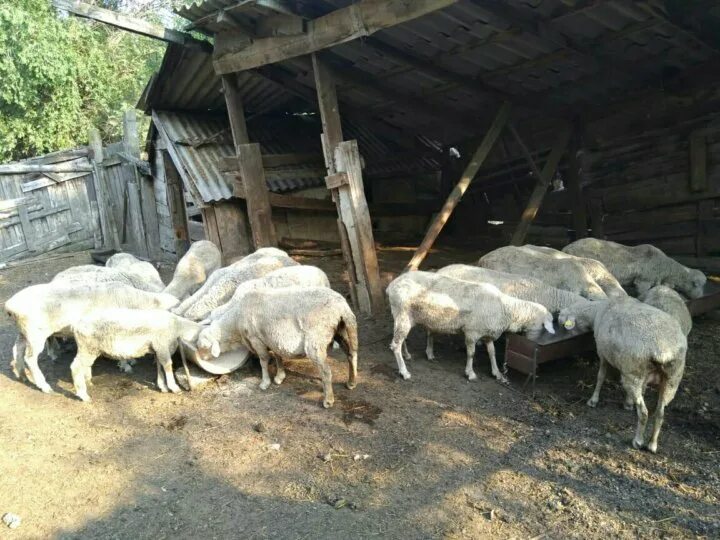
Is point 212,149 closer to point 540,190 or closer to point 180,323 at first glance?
point 180,323

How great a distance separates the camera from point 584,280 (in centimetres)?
671

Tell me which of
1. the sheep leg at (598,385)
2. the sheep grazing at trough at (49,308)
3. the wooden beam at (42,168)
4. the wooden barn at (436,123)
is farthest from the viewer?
the wooden beam at (42,168)

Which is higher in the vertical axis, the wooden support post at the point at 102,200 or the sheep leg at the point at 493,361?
the wooden support post at the point at 102,200

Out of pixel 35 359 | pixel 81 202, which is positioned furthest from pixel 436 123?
pixel 81 202

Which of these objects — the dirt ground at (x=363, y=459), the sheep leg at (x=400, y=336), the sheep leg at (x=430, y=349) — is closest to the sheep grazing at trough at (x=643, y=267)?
the dirt ground at (x=363, y=459)

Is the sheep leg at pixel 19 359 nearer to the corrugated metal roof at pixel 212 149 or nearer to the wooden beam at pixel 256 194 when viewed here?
the wooden beam at pixel 256 194

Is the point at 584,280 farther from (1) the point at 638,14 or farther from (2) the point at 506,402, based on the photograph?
(1) the point at 638,14

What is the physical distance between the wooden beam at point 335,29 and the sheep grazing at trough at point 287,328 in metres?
3.04

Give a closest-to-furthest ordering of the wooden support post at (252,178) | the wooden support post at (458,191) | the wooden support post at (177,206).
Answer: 1. the wooden support post at (458,191)
2. the wooden support post at (252,178)
3. the wooden support post at (177,206)

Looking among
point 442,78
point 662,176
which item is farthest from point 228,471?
point 662,176

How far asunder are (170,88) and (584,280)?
8.24 m

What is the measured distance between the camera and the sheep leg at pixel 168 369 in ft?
19.1

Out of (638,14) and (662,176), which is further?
(662,176)

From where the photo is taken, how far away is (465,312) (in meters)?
5.93
